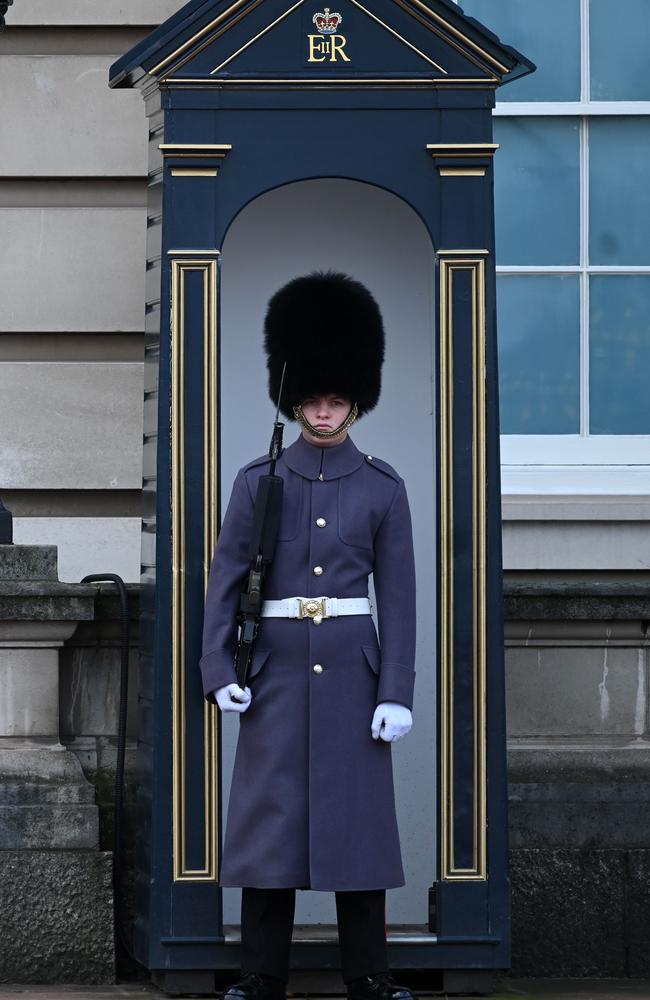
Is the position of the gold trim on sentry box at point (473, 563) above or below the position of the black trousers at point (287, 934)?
above

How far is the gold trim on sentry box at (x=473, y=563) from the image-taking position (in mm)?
4246

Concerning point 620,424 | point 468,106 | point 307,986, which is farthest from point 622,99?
point 307,986

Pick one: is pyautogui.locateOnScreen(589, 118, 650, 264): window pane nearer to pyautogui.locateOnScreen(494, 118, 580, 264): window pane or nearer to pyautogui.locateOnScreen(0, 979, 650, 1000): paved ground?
pyautogui.locateOnScreen(494, 118, 580, 264): window pane

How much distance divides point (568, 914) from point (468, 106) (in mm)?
2151

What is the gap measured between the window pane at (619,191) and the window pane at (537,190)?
0.06 meters

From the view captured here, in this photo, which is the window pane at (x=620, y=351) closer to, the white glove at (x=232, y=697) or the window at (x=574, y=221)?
the window at (x=574, y=221)

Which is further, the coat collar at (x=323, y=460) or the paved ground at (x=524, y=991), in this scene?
the paved ground at (x=524, y=991)

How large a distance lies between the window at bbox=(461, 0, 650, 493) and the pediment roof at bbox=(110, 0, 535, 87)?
1.27 m

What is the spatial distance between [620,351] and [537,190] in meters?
0.56

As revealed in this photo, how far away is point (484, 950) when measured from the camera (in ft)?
14.0

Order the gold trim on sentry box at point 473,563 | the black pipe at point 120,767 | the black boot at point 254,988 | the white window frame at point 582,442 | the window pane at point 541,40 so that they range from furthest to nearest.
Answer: the window pane at point 541,40, the white window frame at point 582,442, the black pipe at point 120,767, the gold trim on sentry box at point 473,563, the black boot at point 254,988

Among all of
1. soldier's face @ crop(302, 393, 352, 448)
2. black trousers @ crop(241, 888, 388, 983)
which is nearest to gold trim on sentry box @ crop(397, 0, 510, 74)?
soldier's face @ crop(302, 393, 352, 448)

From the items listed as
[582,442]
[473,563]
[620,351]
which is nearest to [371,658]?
[473,563]

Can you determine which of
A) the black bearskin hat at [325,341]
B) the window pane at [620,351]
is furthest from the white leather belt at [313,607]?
the window pane at [620,351]
